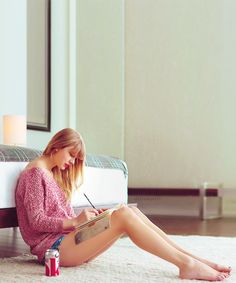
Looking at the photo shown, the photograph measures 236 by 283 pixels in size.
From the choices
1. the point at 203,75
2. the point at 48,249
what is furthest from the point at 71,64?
the point at 48,249

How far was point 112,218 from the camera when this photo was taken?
2234 mm

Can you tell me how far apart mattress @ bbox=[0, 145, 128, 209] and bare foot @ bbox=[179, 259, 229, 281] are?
86 centimetres

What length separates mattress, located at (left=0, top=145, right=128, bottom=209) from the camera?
8.30 ft

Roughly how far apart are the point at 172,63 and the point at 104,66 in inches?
29.4

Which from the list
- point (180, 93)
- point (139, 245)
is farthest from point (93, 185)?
point (180, 93)

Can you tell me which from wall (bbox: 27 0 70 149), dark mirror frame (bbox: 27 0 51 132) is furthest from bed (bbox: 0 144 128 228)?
wall (bbox: 27 0 70 149)

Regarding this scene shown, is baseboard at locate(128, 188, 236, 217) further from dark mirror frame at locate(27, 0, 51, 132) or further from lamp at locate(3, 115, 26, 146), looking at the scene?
lamp at locate(3, 115, 26, 146)

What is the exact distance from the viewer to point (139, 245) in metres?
2.21

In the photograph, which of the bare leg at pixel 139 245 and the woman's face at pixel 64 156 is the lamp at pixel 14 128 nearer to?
the woman's face at pixel 64 156

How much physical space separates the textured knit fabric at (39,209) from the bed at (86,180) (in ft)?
0.21

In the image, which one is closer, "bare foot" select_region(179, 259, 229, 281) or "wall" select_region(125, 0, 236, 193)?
"bare foot" select_region(179, 259, 229, 281)

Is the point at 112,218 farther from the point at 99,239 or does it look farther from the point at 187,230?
the point at 187,230

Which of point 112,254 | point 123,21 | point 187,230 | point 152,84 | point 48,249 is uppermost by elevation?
point 123,21

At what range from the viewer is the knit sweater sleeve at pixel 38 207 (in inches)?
91.0
